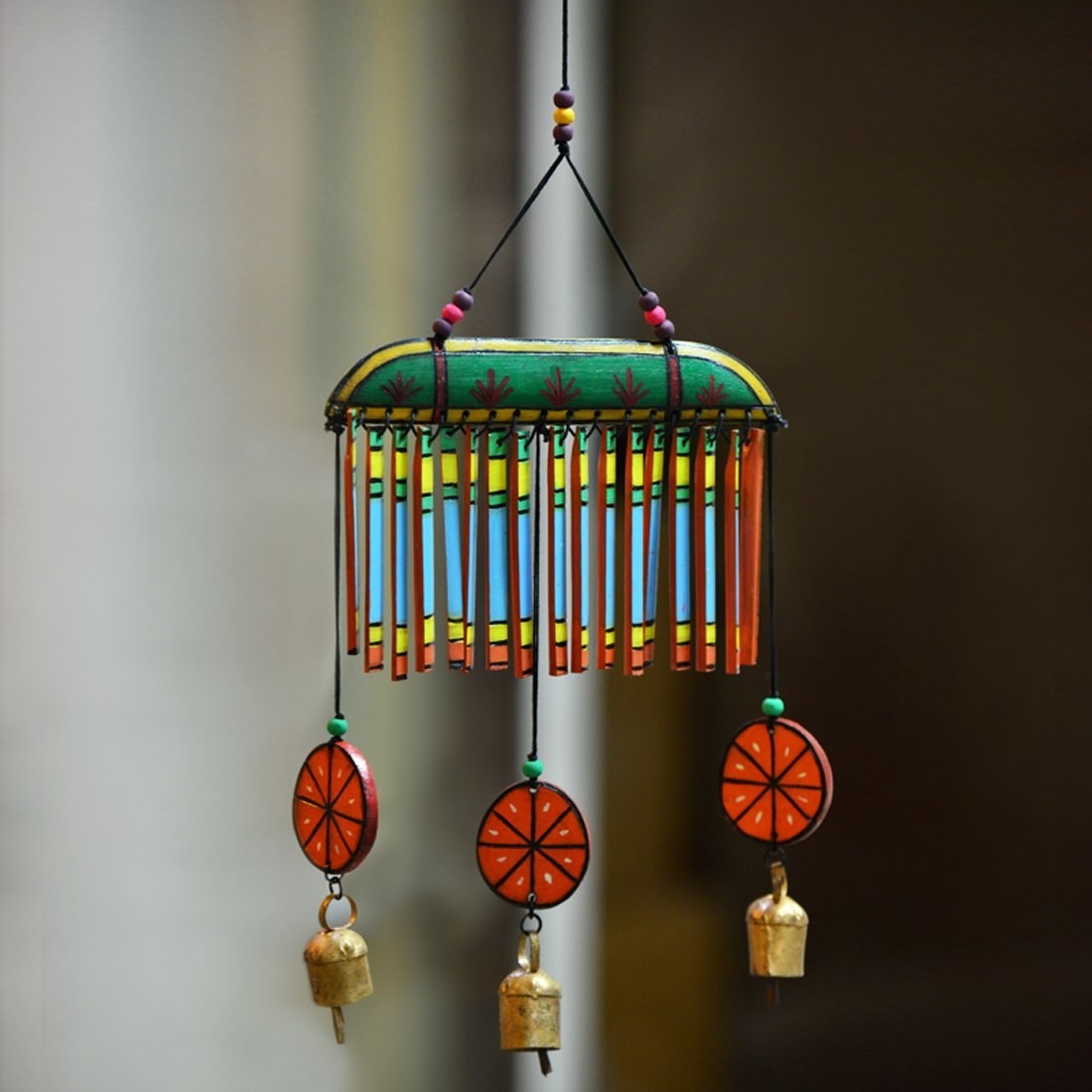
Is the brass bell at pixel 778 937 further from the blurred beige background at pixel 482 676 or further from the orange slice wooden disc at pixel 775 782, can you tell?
the blurred beige background at pixel 482 676

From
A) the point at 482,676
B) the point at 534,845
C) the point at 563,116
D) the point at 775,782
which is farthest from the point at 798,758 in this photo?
the point at 563,116

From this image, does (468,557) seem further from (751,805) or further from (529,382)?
(751,805)

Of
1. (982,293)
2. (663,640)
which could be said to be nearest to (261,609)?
(663,640)

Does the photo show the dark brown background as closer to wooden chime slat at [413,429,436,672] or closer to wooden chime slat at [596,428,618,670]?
wooden chime slat at [596,428,618,670]

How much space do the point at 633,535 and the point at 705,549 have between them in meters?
Answer: 0.08

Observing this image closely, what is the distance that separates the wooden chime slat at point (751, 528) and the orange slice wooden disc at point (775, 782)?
0.09 m

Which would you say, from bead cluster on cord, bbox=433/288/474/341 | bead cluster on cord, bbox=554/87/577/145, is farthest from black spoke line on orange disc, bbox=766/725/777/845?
bead cluster on cord, bbox=554/87/577/145

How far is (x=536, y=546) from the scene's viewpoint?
1.47m

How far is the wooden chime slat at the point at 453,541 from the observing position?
145cm

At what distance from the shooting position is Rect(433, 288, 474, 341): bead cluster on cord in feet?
4.74

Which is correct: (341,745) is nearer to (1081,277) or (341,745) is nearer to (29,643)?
(29,643)

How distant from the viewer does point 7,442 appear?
5.92 ft

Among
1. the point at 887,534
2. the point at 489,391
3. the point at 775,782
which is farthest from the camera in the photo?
the point at 887,534

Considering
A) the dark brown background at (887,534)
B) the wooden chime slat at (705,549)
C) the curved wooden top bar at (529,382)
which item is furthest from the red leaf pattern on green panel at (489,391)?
the dark brown background at (887,534)
